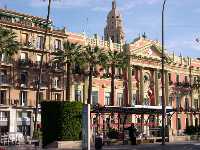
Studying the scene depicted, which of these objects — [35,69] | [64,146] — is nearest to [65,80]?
[35,69]

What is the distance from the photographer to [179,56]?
309 ft

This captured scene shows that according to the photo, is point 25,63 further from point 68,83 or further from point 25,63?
point 68,83

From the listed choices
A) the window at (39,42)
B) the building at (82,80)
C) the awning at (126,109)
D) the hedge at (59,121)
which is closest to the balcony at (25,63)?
the building at (82,80)

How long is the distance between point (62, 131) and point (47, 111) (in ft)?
8.11

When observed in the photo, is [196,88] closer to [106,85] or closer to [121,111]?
[106,85]

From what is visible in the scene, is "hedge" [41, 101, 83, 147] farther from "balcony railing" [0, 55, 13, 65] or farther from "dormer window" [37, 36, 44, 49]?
"dormer window" [37, 36, 44, 49]

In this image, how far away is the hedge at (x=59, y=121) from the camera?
44500 millimetres

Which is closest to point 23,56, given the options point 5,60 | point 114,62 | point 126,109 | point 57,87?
point 5,60

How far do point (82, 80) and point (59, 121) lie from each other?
2960 centimetres

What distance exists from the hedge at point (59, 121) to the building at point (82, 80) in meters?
8.29

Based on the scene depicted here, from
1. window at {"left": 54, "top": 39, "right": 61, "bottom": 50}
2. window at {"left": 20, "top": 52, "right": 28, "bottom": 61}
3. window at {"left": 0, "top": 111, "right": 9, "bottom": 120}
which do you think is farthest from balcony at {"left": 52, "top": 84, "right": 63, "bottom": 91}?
window at {"left": 0, "top": 111, "right": 9, "bottom": 120}

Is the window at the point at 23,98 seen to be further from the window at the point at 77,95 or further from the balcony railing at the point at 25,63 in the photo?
the window at the point at 77,95

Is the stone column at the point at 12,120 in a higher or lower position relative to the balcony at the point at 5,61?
lower

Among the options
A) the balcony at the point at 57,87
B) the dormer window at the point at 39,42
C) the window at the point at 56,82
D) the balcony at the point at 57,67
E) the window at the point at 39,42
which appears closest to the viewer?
the window at the point at 39,42
